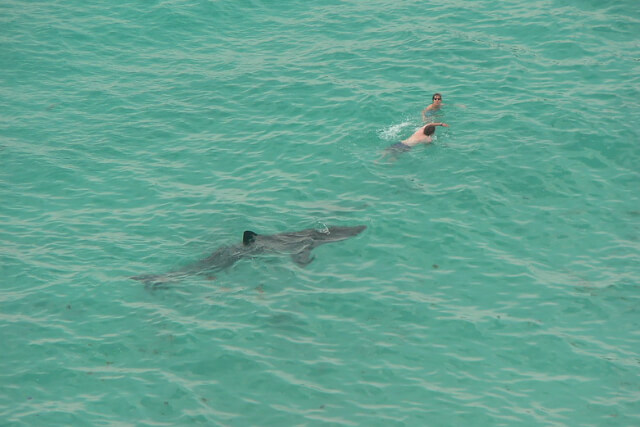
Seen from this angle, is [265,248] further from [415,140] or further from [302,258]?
[415,140]

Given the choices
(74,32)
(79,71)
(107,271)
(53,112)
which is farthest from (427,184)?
(74,32)

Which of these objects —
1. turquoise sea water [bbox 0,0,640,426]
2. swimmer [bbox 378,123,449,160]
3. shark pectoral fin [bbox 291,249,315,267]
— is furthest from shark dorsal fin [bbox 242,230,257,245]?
swimmer [bbox 378,123,449,160]

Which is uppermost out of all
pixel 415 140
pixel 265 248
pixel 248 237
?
pixel 415 140

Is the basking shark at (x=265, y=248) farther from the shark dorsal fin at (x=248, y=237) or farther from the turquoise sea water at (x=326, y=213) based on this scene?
the turquoise sea water at (x=326, y=213)

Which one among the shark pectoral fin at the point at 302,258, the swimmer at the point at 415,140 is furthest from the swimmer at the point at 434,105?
the shark pectoral fin at the point at 302,258

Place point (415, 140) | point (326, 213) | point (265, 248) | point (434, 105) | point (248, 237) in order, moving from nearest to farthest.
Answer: point (248, 237), point (265, 248), point (326, 213), point (415, 140), point (434, 105)

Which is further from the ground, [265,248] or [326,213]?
[326,213]

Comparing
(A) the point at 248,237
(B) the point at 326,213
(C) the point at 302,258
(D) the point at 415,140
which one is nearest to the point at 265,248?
(A) the point at 248,237
